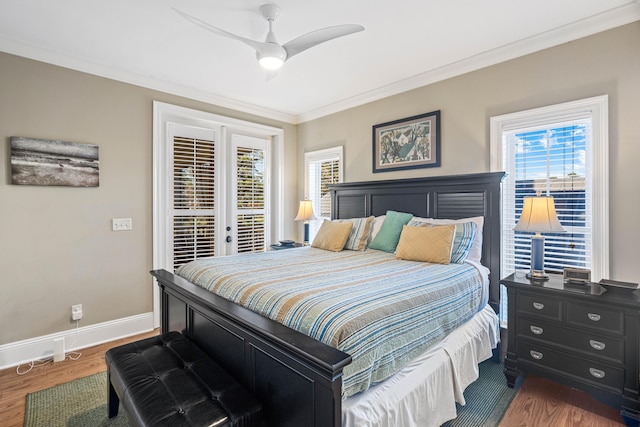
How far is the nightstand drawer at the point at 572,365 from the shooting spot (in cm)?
192

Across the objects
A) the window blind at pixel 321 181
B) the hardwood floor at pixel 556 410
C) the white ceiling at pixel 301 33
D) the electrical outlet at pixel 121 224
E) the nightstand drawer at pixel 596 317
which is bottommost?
the hardwood floor at pixel 556 410

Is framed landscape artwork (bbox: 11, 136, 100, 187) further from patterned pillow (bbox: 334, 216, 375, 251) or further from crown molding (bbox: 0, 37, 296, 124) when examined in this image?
patterned pillow (bbox: 334, 216, 375, 251)

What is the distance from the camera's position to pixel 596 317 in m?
1.96

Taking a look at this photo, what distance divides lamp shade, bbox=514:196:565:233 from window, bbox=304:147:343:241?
2387 mm

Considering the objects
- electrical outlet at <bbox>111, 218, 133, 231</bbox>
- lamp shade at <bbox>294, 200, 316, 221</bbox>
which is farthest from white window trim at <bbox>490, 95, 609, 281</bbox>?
electrical outlet at <bbox>111, 218, 133, 231</bbox>

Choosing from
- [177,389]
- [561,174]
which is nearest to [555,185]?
[561,174]

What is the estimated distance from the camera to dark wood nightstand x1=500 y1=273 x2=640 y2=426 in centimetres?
186

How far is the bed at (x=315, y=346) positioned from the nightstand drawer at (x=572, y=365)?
0.26 metres

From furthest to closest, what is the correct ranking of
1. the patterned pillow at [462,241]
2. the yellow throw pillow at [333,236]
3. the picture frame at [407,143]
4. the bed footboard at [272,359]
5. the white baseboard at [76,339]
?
the picture frame at [407,143] → the yellow throw pillow at [333,236] → the white baseboard at [76,339] → the patterned pillow at [462,241] → the bed footboard at [272,359]

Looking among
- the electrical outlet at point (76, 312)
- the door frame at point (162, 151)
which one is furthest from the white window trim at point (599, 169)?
the electrical outlet at point (76, 312)

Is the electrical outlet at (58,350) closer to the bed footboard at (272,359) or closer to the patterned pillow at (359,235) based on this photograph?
the bed footboard at (272,359)

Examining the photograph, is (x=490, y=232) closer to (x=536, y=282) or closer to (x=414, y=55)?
(x=536, y=282)

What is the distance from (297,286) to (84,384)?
79.8 inches

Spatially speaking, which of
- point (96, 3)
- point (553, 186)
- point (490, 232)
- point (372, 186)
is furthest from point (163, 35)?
point (553, 186)
